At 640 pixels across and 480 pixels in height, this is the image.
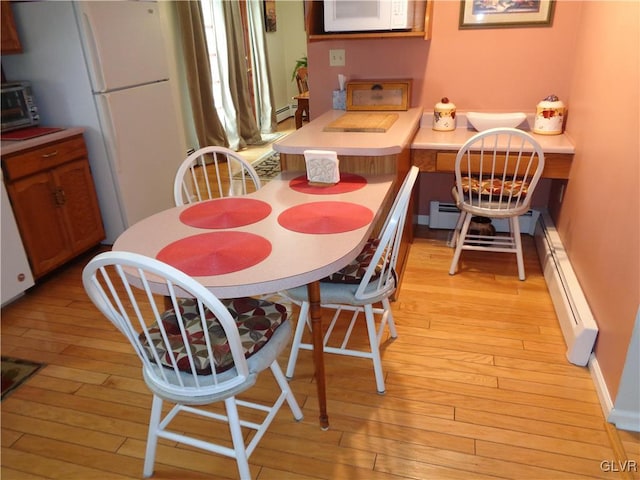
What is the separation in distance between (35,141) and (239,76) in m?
3.57

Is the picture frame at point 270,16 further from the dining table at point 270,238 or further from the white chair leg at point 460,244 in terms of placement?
the dining table at point 270,238

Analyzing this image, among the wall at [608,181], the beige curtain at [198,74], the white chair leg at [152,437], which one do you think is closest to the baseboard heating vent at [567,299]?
the wall at [608,181]

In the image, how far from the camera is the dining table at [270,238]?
1.28 metres

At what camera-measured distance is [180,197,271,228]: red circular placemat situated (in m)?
1.62

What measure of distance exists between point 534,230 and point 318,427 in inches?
86.9

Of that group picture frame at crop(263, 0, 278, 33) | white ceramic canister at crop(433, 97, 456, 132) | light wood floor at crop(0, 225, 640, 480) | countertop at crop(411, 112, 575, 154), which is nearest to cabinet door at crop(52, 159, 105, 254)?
light wood floor at crop(0, 225, 640, 480)

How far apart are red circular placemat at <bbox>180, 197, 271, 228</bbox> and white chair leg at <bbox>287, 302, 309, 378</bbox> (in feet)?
1.29

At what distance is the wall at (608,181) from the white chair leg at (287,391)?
44.8 inches

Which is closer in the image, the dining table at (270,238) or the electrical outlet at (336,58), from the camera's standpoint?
the dining table at (270,238)

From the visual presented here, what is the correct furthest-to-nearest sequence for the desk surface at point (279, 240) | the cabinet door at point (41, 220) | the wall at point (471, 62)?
the wall at point (471, 62)
the cabinet door at point (41, 220)
the desk surface at point (279, 240)

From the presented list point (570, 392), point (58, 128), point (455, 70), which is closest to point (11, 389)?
point (58, 128)

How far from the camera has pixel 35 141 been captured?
2.61 metres

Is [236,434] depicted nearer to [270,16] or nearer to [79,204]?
[79,204]

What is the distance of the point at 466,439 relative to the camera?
165 cm
